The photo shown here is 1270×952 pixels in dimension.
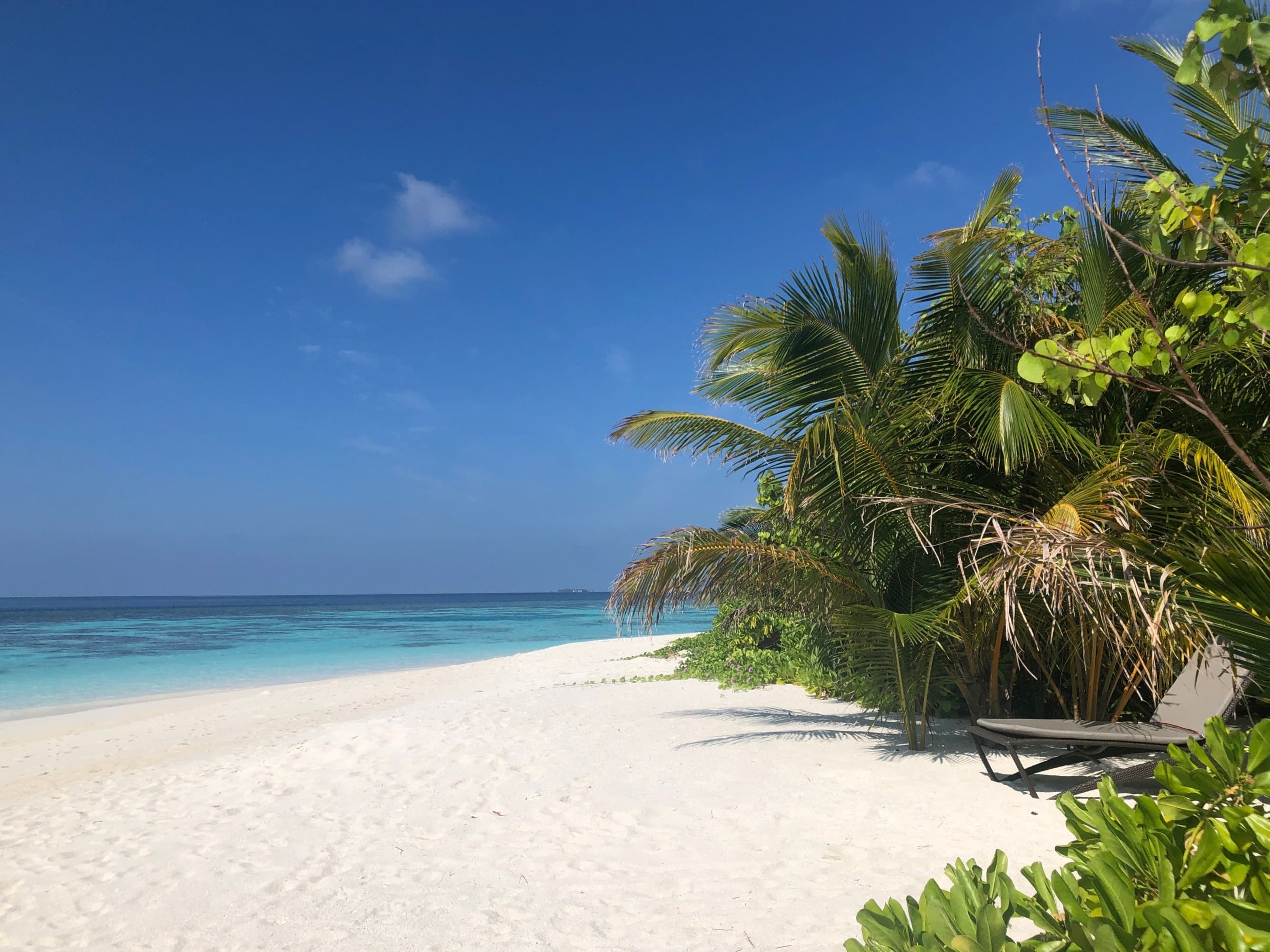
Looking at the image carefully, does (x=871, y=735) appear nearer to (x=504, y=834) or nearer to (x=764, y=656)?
(x=504, y=834)

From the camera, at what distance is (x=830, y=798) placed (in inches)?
192

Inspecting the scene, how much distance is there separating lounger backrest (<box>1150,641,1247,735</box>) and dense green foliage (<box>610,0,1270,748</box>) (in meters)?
0.17

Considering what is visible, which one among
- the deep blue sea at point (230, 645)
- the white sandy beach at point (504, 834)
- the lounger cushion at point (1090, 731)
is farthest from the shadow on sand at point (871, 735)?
the deep blue sea at point (230, 645)

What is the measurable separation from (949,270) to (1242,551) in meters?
4.29

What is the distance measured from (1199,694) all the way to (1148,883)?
4.61m

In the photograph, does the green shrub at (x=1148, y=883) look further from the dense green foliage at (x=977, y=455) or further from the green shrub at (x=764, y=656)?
the green shrub at (x=764, y=656)

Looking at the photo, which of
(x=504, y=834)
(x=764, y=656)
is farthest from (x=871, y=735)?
(x=764, y=656)

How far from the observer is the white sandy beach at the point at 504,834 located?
11.1 feet

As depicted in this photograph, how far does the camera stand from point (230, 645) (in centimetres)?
2528

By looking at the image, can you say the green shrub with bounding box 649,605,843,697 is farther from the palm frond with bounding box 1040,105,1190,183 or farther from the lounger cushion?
the palm frond with bounding box 1040,105,1190,183

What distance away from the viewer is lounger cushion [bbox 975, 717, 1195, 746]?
178 inches

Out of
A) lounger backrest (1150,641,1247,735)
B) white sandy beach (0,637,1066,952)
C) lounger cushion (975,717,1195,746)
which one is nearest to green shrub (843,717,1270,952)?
white sandy beach (0,637,1066,952)

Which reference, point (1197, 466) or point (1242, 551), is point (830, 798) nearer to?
point (1197, 466)

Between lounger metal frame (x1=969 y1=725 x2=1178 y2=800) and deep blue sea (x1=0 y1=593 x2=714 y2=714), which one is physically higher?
lounger metal frame (x1=969 y1=725 x2=1178 y2=800)
